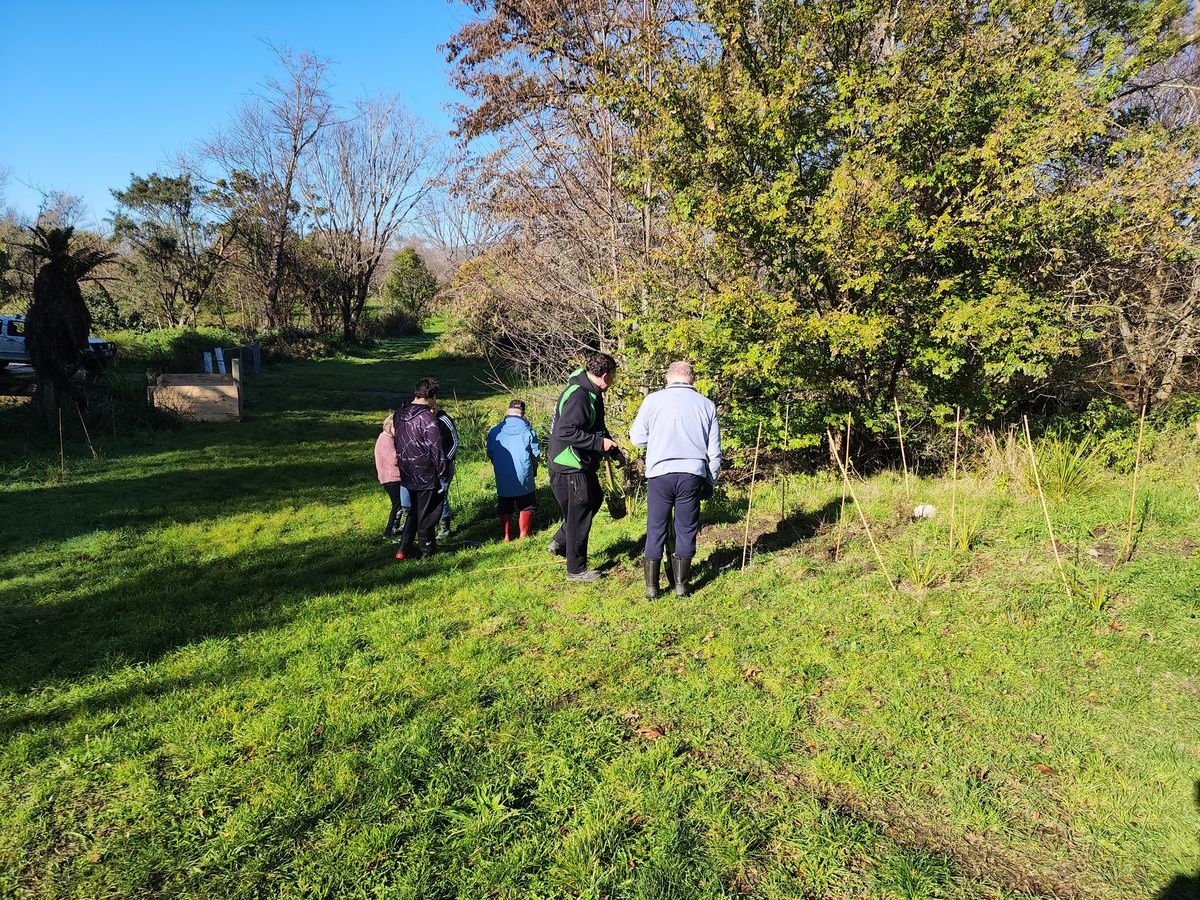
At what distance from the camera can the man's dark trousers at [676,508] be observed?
4824 millimetres

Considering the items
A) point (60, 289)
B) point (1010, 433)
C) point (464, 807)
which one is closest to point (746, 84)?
point (1010, 433)

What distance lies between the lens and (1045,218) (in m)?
5.65

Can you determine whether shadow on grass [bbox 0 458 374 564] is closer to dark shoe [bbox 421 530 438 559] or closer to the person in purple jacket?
dark shoe [bbox 421 530 438 559]

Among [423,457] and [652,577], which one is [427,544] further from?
[652,577]

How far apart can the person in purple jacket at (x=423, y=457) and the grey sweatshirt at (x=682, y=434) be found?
211cm

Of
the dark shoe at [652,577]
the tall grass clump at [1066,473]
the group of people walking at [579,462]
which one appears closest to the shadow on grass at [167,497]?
the group of people walking at [579,462]

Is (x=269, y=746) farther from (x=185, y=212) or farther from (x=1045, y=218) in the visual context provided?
(x=185, y=212)

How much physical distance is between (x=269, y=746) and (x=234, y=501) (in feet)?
19.2

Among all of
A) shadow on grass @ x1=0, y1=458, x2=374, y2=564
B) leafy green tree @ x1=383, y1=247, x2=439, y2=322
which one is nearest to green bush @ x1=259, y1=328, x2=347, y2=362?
leafy green tree @ x1=383, y1=247, x2=439, y2=322

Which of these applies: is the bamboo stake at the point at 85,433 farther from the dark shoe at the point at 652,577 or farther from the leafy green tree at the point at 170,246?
the leafy green tree at the point at 170,246

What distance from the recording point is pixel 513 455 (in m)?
6.46

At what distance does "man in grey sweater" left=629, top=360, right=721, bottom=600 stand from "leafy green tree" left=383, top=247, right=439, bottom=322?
3541 centimetres

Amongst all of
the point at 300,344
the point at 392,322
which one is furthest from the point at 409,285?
the point at 300,344

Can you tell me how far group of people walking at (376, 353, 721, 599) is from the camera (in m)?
4.82
